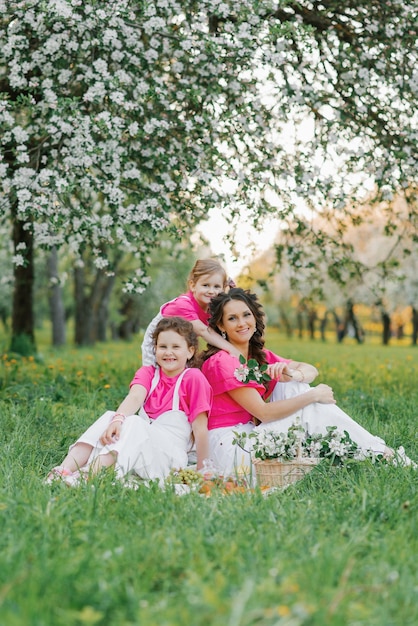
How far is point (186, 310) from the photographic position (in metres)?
6.30

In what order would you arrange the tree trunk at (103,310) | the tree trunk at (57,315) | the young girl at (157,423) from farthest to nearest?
the tree trunk at (103,310)
the tree trunk at (57,315)
the young girl at (157,423)

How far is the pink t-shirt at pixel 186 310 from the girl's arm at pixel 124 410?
3.04 feet

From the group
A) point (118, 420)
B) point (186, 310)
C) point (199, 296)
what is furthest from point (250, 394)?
point (199, 296)

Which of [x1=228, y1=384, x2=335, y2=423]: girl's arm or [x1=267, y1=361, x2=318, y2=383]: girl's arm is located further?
[x1=267, y1=361, x2=318, y2=383]: girl's arm

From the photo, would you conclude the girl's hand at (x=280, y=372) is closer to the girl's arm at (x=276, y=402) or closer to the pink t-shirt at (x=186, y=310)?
the girl's arm at (x=276, y=402)

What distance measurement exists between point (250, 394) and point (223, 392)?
230 mm

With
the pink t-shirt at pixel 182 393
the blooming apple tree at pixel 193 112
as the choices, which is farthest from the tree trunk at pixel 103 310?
the pink t-shirt at pixel 182 393

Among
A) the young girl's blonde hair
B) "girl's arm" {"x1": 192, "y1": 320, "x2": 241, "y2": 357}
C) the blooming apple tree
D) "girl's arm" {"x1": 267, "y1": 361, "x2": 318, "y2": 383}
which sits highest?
the blooming apple tree

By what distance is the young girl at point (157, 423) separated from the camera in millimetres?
4914

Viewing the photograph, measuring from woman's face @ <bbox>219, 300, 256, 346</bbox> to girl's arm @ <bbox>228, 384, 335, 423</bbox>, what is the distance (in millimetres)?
467


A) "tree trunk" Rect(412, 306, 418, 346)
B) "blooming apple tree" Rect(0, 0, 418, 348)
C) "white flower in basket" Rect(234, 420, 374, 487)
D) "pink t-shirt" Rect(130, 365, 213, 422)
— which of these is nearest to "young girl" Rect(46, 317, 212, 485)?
"pink t-shirt" Rect(130, 365, 213, 422)

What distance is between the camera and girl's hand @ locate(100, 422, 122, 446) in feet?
16.2

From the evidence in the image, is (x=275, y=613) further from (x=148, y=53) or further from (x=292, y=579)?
(x=148, y=53)

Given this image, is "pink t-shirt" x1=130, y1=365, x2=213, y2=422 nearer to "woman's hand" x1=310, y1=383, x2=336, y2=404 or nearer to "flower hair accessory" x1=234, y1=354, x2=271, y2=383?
"flower hair accessory" x1=234, y1=354, x2=271, y2=383
